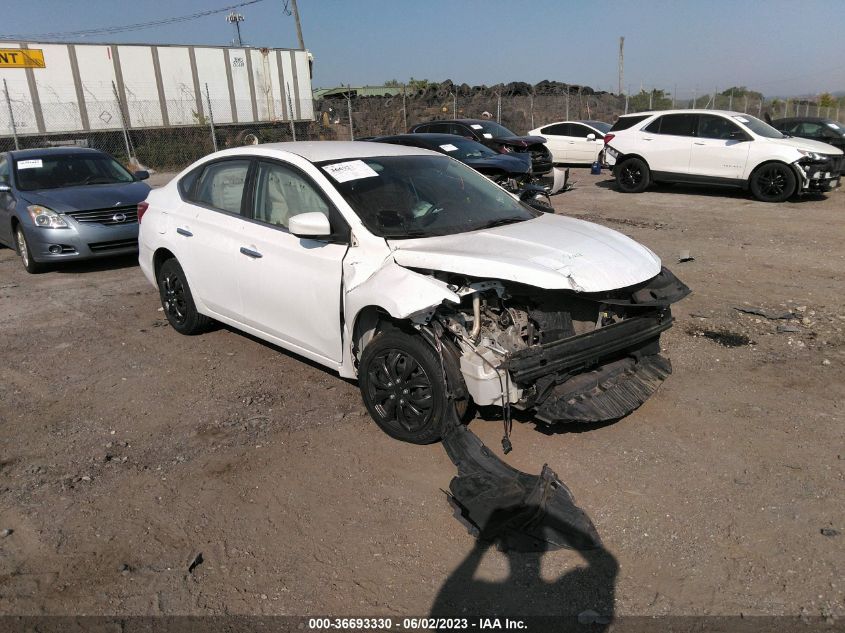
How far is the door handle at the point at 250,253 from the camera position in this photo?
4691mm

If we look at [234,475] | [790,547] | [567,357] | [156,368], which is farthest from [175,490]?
[790,547]

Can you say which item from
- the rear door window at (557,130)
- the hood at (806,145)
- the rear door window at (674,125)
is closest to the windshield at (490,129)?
the rear door window at (674,125)

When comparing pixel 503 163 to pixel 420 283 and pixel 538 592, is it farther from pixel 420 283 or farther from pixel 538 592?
pixel 538 592

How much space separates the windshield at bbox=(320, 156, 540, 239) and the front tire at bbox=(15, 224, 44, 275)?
19.7 ft

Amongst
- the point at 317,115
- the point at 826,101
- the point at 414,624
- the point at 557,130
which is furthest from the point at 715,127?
the point at 826,101

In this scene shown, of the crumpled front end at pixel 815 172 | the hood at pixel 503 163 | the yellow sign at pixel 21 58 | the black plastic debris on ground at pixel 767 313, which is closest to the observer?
the black plastic debris on ground at pixel 767 313

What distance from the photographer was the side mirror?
405cm

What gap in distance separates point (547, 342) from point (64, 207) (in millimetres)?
7194

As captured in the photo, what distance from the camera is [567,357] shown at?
3682 mm

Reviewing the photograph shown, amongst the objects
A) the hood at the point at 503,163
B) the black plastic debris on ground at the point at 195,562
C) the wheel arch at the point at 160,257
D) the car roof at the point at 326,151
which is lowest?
the black plastic debris on ground at the point at 195,562

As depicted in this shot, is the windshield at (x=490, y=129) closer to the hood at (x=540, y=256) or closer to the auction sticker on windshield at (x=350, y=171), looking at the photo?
the auction sticker on windshield at (x=350, y=171)

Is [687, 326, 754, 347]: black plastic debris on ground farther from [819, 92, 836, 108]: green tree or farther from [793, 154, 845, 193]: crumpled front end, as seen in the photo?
[819, 92, 836, 108]: green tree

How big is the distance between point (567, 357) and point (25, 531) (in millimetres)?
2979

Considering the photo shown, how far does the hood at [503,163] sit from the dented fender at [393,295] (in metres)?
7.58
